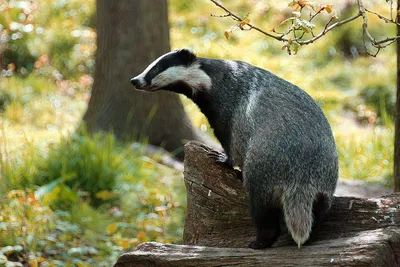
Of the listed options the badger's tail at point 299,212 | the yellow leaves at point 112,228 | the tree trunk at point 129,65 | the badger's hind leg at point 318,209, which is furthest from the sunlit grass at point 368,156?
the badger's tail at point 299,212

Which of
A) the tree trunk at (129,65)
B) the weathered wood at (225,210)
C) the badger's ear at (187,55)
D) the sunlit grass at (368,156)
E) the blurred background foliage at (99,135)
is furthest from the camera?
the sunlit grass at (368,156)

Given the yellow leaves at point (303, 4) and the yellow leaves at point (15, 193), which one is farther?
the yellow leaves at point (15, 193)

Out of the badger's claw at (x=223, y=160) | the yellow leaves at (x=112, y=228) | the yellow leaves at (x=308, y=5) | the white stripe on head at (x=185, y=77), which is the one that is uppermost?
the yellow leaves at (x=308, y=5)

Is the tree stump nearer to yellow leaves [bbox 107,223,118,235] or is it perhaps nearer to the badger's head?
the badger's head

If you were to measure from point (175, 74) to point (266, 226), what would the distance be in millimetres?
1202

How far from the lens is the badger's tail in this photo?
12.4ft

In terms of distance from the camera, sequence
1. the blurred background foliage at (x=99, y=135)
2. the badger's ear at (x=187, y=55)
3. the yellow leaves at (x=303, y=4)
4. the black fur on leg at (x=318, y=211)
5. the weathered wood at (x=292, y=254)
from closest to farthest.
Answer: the weathered wood at (x=292, y=254) → the yellow leaves at (x=303, y=4) → the black fur on leg at (x=318, y=211) → the badger's ear at (x=187, y=55) → the blurred background foliage at (x=99, y=135)

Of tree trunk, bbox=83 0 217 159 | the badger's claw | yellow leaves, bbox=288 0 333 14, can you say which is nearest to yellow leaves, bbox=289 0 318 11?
yellow leaves, bbox=288 0 333 14

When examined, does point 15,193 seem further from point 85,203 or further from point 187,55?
point 187,55

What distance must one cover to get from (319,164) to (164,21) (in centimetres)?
388

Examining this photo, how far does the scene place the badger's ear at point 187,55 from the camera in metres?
4.46

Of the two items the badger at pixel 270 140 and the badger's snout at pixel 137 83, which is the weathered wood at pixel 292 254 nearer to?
the badger at pixel 270 140

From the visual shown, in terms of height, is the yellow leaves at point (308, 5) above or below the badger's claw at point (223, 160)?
above

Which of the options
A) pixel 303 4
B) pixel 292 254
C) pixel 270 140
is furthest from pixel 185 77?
pixel 292 254
